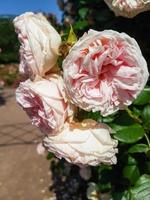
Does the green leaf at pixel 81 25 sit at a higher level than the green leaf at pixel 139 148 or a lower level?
lower

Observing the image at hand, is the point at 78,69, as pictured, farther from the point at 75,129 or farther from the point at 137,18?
the point at 137,18

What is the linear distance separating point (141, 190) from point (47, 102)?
1.08 ft

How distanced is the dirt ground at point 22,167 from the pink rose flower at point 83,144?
10.6ft

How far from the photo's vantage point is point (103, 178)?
5.54ft

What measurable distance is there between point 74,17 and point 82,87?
81.4 inches

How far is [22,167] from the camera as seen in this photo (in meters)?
4.82

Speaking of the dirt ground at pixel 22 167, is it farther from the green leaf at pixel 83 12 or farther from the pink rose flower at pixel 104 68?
the pink rose flower at pixel 104 68

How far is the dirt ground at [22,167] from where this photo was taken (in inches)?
167

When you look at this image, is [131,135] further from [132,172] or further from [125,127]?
[132,172]

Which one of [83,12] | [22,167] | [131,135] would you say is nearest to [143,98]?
[131,135]

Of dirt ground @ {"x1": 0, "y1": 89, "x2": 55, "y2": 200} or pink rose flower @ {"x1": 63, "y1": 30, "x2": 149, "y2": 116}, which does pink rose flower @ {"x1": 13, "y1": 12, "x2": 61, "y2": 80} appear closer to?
pink rose flower @ {"x1": 63, "y1": 30, "x2": 149, "y2": 116}

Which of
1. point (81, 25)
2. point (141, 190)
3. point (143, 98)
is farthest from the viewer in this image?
point (81, 25)

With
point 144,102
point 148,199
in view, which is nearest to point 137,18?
point 144,102

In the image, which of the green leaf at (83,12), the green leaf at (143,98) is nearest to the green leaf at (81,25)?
the green leaf at (83,12)
